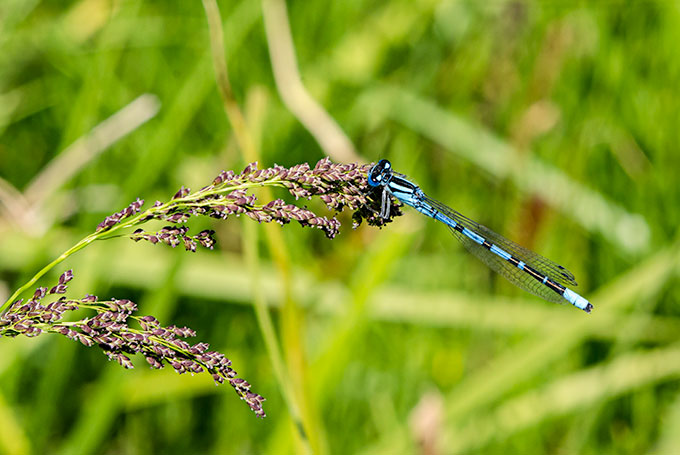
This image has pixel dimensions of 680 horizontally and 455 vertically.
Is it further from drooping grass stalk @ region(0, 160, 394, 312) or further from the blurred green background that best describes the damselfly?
drooping grass stalk @ region(0, 160, 394, 312)

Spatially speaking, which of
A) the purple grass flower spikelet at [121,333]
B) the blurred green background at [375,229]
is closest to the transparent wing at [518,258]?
the blurred green background at [375,229]

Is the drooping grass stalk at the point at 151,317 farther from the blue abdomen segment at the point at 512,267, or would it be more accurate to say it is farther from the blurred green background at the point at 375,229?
the blue abdomen segment at the point at 512,267

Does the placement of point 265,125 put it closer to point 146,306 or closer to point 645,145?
point 146,306

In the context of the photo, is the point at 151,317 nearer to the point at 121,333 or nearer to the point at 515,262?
the point at 121,333

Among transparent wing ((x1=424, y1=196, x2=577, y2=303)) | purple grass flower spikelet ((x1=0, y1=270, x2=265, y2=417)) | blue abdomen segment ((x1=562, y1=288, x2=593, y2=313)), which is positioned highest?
transparent wing ((x1=424, y1=196, x2=577, y2=303))

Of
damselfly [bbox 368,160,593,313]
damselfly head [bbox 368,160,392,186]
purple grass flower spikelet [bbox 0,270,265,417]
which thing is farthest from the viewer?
damselfly [bbox 368,160,593,313]

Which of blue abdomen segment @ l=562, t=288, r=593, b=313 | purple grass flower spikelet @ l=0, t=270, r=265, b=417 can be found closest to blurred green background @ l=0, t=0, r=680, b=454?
blue abdomen segment @ l=562, t=288, r=593, b=313

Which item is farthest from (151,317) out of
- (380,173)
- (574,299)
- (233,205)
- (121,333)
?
(574,299)

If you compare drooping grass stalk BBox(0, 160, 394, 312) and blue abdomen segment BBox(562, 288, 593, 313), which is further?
blue abdomen segment BBox(562, 288, 593, 313)
